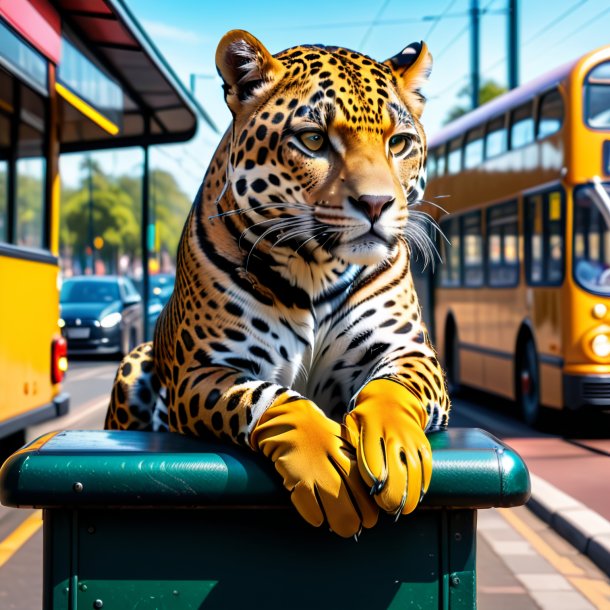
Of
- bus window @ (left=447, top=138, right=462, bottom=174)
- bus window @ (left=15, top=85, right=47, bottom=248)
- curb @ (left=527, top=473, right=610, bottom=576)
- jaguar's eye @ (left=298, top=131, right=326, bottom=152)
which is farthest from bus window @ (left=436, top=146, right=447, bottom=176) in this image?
jaguar's eye @ (left=298, top=131, right=326, bottom=152)

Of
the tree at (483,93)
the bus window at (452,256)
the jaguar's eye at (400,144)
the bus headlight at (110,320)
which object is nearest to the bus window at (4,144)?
the jaguar's eye at (400,144)

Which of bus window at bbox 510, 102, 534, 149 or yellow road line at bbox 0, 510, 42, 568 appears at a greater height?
bus window at bbox 510, 102, 534, 149

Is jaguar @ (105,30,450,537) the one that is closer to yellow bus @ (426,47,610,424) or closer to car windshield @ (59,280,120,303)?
yellow bus @ (426,47,610,424)

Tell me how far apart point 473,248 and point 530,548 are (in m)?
8.89

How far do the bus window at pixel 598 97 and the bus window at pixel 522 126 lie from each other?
1287 millimetres

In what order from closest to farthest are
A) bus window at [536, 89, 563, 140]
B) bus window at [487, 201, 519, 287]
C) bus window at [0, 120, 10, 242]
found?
bus window at [0, 120, 10, 242]
bus window at [536, 89, 563, 140]
bus window at [487, 201, 519, 287]

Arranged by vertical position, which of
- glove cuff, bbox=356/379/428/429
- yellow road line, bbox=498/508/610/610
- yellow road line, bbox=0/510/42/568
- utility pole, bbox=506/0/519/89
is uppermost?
utility pole, bbox=506/0/519/89

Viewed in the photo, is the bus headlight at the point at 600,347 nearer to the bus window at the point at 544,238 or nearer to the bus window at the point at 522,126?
the bus window at the point at 544,238

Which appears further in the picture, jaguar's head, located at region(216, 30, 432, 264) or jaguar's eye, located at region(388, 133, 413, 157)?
jaguar's eye, located at region(388, 133, 413, 157)

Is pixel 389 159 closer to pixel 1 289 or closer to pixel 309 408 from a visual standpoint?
pixel 309 408

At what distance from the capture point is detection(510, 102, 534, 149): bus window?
520 inches

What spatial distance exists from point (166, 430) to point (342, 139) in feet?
3.04

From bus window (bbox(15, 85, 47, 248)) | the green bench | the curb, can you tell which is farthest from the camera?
bus window (bbox(15, 85, 47, 248))

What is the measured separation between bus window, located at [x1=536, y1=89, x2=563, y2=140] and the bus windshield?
86cm
